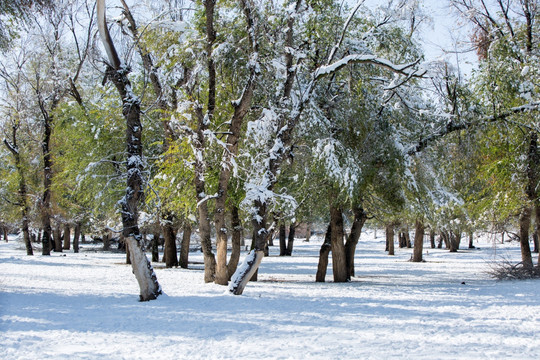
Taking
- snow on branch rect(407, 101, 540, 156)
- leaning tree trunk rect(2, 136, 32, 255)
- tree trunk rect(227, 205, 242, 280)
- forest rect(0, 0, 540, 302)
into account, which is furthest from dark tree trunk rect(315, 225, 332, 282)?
leaning tree trunk rect(2, 136, 32, 255)

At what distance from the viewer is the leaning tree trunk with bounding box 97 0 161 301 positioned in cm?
906

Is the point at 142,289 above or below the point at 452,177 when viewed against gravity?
below

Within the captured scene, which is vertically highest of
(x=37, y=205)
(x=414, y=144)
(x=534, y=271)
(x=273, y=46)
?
(x=273, y=46)

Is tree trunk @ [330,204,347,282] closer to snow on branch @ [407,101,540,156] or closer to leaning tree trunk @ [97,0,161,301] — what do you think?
snow on branch @ [407,101,540,156]

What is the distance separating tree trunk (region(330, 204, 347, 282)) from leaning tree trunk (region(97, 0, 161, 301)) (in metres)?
7.45

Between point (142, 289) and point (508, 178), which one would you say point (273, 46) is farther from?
point (508, 178)

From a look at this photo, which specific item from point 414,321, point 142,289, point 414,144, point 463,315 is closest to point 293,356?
point 414,321

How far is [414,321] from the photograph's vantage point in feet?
23.0

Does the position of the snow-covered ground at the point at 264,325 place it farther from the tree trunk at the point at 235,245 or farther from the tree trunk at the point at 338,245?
the tree trunk at the point at 338,245

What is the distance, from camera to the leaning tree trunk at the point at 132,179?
Result: 906cm

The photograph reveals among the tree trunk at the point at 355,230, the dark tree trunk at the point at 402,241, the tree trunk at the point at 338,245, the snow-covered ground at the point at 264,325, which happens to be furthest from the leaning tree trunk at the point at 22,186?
the dark tree trunk at the point at 402,241

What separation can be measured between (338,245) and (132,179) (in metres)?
8.32

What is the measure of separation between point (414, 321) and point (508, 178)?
1018cm

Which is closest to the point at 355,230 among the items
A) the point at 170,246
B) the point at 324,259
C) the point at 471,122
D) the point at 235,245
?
the point at 324,259
